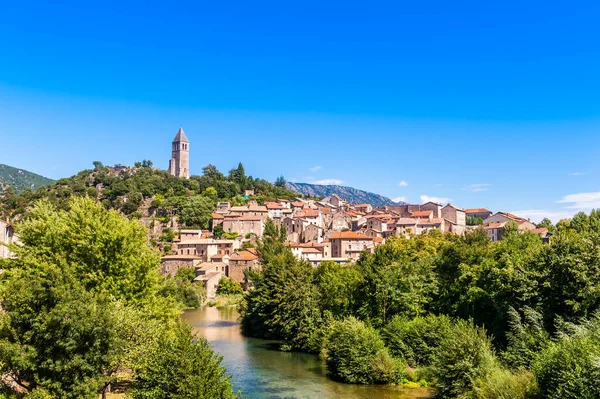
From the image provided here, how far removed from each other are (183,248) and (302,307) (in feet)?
180

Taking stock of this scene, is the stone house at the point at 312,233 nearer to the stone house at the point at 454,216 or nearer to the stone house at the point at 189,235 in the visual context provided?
the stone house at the point at 189,235

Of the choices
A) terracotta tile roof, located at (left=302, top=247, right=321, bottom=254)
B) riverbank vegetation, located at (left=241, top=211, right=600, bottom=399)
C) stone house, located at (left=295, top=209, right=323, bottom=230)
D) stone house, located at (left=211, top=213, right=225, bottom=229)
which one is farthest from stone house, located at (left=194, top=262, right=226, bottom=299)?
riverbank vegetation, located at (left=241, top=211, right=600, bottom=399)

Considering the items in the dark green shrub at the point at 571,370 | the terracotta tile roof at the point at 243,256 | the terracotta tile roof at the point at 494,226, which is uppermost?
the terracotta tile roof at the point at 494,226

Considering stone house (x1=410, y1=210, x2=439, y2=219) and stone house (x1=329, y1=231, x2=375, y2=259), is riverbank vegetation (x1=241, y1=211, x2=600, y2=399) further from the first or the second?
stone house (x1=410, y1=210, x2=439, y2=219)

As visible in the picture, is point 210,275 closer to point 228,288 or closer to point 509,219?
point 228,288

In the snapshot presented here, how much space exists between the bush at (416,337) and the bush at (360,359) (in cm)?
159

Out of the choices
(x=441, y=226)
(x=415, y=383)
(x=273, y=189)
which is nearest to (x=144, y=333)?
(x=415, y=383)

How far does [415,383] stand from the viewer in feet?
95.0

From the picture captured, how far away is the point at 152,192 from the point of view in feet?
378

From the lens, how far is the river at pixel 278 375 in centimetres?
2712

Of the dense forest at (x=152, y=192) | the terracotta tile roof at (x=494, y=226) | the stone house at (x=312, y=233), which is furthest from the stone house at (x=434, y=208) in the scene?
the dense forest at (x=152, y=192)

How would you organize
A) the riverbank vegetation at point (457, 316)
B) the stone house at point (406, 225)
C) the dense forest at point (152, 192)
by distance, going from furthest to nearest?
1. the dense forest at point (152, 192)
2. the stone house at point (406, 225)
3. the riverbank vegetation at point (457, 316)

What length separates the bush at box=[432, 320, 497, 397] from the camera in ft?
78.5

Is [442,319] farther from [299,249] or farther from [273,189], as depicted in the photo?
[273,189]
